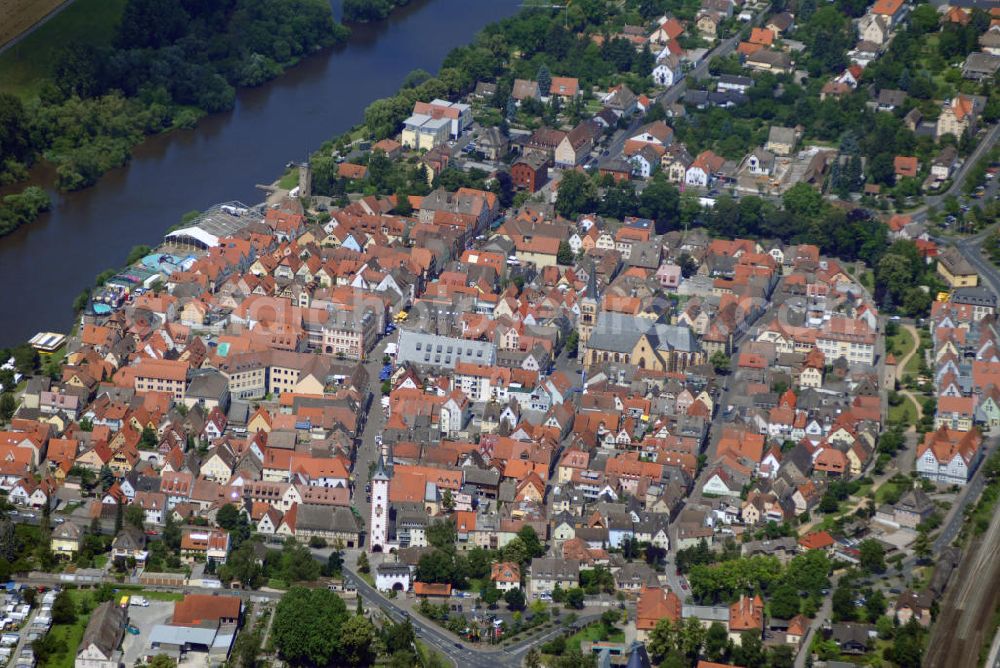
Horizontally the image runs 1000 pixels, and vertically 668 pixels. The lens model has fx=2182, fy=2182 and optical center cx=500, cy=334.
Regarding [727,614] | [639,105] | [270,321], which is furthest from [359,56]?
[727,614]

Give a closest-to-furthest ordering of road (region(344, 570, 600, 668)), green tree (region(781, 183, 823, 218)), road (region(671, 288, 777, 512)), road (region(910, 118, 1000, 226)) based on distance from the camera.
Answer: road (region(344, 570, 600, 668)) → road (region(671, 288, 777, 512)) → green tree (region(781, 183, 823, 218)) → road (region(910, 118, 1000, 226))

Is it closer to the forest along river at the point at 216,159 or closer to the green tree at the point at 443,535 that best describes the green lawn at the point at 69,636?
the green tree at the point at 443,535

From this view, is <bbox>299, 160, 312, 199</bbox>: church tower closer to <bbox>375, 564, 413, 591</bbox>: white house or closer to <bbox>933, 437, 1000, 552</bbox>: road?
<bbox>375, 564, 413, 591</bbox>: white house

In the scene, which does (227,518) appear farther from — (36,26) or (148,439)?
(36,26)

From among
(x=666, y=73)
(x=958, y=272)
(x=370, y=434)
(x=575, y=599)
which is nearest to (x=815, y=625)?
(x=575, y=599)

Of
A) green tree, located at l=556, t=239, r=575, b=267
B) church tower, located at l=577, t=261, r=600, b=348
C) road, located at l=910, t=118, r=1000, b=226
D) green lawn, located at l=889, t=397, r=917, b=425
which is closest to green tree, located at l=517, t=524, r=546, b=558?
church tower, located at l=577, t=261, r=600, b=348

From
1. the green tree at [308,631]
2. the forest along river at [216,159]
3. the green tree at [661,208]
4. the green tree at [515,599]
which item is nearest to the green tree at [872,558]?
the green tree at [515,599]

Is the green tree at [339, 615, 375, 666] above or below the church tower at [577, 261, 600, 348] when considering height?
Result: below
